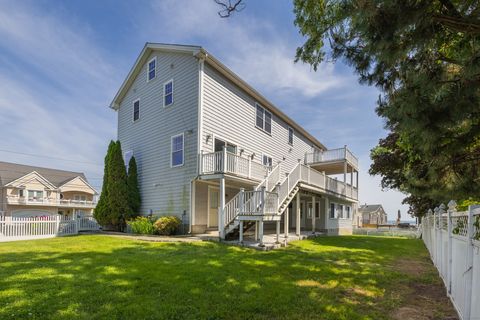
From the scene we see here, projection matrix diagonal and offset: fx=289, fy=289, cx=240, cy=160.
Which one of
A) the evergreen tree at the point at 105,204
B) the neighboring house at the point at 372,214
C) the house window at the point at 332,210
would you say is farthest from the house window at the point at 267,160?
the neighboring house at the point at 372,214

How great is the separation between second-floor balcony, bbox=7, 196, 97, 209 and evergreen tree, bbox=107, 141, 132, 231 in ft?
86.5

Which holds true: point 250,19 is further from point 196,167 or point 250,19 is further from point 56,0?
point 56,0

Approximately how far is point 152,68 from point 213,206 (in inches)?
340

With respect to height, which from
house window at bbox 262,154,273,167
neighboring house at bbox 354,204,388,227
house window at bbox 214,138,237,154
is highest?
house window at bbox 214,138,237,154

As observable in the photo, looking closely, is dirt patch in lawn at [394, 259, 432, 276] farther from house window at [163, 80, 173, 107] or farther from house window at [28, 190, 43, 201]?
house window at [28, 190, 43, 201]

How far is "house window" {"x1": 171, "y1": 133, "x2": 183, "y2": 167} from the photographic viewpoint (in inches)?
554

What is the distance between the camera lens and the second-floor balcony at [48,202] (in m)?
33.5

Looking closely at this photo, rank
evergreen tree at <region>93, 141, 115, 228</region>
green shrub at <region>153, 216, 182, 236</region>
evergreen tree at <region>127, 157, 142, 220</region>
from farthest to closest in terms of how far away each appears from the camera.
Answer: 1. evergreen tree at <region>127, 157, 142, 220</region>
2. evergreen tree at <region>93, 141, 115, 228</region>
3. green shrub at <region>153, 216, 182, 236</region>

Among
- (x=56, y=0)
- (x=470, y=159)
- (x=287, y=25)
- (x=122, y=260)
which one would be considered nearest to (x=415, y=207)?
(x=470, y=159)

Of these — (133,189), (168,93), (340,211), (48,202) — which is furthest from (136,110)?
(48,202)

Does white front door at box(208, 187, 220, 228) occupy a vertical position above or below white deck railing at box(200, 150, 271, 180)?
below

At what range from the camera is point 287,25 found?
7.25 metres

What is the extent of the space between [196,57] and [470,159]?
1121 cm

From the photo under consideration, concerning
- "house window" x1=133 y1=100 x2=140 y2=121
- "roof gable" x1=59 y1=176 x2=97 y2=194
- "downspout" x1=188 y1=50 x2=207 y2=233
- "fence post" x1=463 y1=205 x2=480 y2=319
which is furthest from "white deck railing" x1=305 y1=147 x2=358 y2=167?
"roof gable" x1=59 y1=176 x2=97 y2=194
